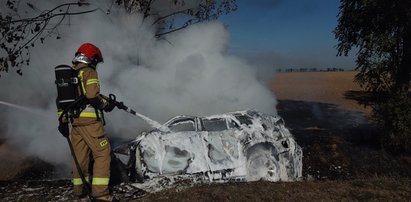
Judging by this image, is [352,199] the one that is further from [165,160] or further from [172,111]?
[172,111]

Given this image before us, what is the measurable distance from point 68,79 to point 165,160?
2.23 meters

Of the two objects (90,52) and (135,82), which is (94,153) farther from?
(135,82)

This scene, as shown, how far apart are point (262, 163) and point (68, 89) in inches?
137

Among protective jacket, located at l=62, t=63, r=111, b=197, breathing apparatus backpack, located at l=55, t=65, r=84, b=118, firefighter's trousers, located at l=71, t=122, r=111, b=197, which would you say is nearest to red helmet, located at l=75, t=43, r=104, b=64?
protective jacket, located at l=62, t=63, r=111, b=197

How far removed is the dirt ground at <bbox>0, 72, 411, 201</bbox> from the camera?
17.1ft

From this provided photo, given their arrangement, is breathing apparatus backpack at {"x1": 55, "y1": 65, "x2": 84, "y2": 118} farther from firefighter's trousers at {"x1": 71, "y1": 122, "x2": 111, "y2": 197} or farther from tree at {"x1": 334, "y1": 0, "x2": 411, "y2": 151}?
tree at {"x1": 334, "y1": 0, "x2": 411, "y2": 151}

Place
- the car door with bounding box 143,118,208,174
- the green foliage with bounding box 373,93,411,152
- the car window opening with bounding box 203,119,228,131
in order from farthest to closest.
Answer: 1. the green foliage with bounding box 373,93,411,152
2. the car window opening with bounding box 203,119,228,131
3. the car door with bounding box 143,118,208,174

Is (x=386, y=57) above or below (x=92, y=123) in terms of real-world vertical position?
above

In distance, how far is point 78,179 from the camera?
556 centimetres

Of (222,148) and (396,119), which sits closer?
(222,148)

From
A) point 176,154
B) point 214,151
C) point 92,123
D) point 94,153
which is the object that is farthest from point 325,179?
point 92,123

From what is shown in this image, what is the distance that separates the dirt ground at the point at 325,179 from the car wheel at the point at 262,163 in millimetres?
638

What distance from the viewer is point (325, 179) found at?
26.1ft

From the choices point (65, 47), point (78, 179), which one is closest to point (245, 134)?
point (78, 179)
